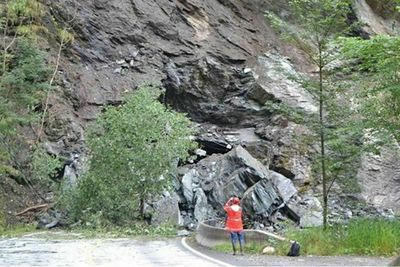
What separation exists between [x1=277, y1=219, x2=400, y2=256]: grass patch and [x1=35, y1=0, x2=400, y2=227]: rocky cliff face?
1589 cm

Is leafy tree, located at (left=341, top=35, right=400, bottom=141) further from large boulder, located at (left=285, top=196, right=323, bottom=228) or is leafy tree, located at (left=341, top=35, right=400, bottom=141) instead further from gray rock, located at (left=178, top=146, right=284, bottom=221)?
gray rock, located at (left=178, top=146, right=284, bottom=221)

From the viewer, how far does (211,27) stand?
40094mm

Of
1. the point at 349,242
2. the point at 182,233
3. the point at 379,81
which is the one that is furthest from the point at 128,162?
the point at 349,242

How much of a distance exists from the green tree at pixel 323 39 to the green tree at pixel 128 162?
8324 mm

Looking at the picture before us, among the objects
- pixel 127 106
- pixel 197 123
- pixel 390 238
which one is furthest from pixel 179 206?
pixel 390 238

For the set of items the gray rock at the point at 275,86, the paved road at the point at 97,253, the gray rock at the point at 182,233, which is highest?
the gray rock at the point at 275,86

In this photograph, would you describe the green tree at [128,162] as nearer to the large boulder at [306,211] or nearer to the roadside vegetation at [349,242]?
the large boulder at [306,211]

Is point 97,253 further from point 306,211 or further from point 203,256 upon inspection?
point 306,211

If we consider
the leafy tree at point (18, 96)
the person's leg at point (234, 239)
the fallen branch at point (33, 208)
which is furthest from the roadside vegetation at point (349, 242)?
the leafy tree at point (18, 96)

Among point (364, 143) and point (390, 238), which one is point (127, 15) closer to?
point (364, 143)

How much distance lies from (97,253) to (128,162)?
1023 cm

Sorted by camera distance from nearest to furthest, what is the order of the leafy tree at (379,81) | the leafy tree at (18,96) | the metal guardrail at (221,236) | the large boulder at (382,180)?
1. the metal guardrail at (221,236)
2. the leafy tree at (379,81)
3. the leafy tree at (18,96)
4. the large boulder at (382,180)

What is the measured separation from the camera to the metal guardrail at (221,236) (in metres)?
15.1

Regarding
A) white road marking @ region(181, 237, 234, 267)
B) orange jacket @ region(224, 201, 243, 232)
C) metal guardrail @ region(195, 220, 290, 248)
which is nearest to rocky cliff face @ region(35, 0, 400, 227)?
metal guardrail @ region(195, 220, 290, 248)
